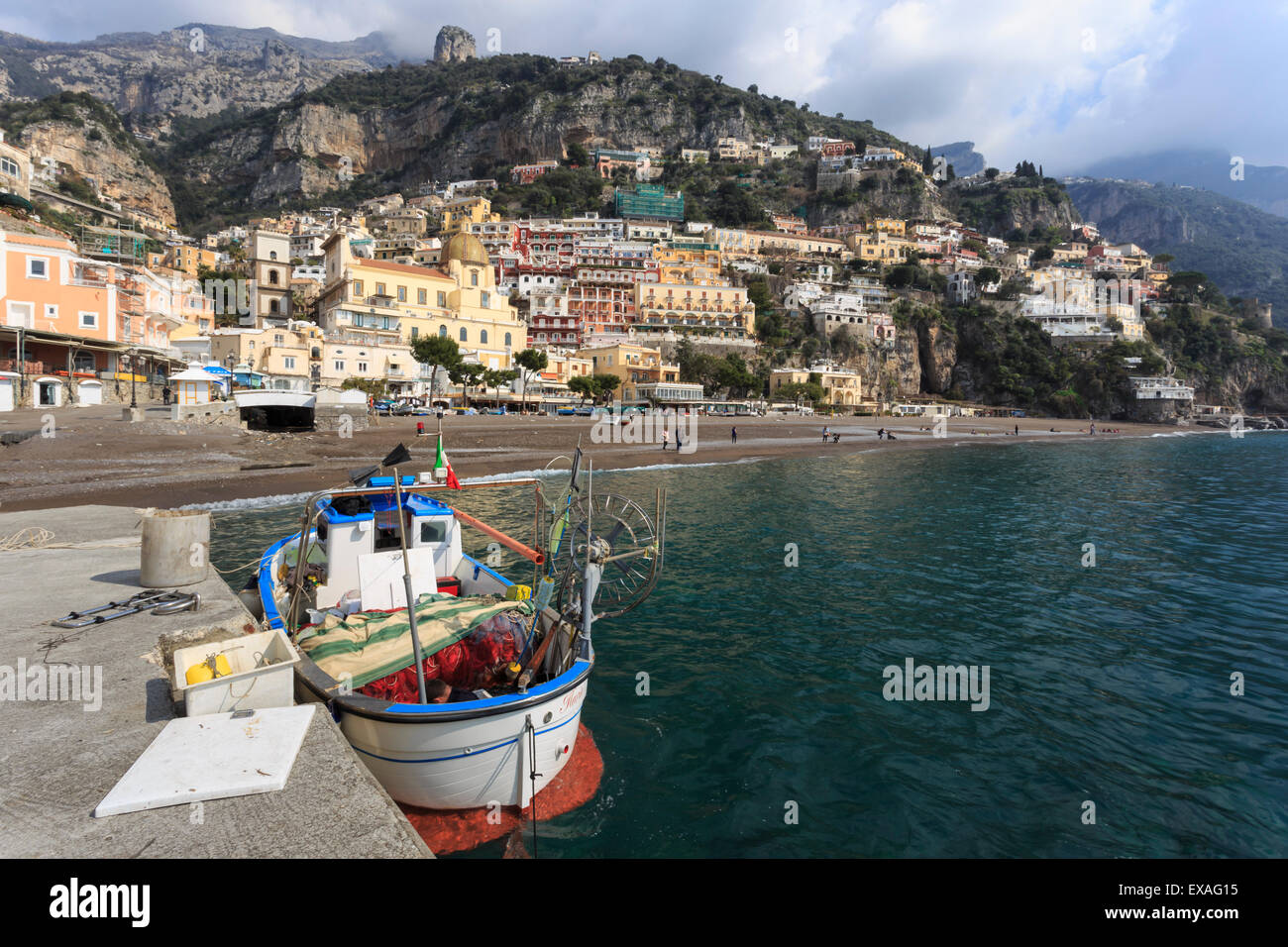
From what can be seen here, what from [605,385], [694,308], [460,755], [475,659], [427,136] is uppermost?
[427,136]

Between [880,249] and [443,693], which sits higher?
[880,249]

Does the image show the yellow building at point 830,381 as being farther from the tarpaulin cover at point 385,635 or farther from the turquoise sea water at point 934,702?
the tarpaulin cover at point 385,635

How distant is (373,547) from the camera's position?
8.23 metres

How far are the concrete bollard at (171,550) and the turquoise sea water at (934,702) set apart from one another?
5.45 metres

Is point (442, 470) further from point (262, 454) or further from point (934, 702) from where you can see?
point (262, 454)

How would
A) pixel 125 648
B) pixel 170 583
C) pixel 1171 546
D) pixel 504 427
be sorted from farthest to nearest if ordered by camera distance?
1. pixel 504 427
2. pixel 1171 546
3. pixel 170 583
4. pixel 125 648

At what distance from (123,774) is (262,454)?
26.1 m

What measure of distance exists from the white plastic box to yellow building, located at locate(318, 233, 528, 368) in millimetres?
55627

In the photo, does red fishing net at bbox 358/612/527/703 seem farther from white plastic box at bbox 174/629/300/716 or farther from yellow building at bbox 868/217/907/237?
yellow building at bbox 868/217/907/237

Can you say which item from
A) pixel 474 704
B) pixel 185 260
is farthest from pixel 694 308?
pixel 474 704

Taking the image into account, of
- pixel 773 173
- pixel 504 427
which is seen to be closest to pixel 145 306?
pixel 504 427

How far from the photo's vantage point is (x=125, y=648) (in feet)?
20.0

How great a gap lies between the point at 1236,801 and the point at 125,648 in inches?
454
